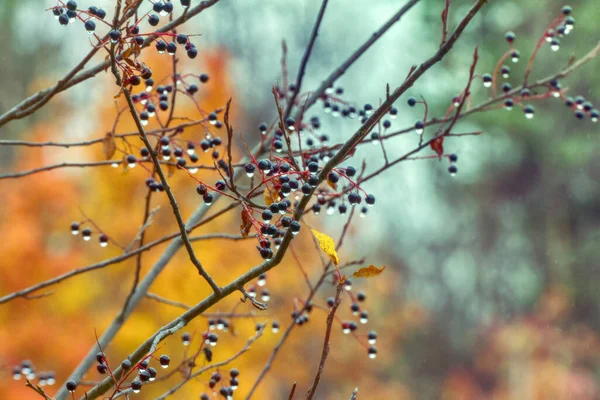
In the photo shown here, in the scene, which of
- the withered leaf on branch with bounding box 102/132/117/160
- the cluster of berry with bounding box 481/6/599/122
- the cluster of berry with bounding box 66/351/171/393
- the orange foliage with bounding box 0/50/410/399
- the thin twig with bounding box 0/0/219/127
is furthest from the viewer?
the orange foliage with bounding box 0/50/410/399

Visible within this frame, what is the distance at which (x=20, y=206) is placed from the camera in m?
6.20

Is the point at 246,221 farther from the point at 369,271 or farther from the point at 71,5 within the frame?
the point at 71,5

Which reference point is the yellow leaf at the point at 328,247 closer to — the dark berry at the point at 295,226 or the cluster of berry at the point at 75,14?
the dark berry at the point at 295,226

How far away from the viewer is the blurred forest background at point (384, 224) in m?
5.90

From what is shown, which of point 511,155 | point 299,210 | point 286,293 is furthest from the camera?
point 511,155

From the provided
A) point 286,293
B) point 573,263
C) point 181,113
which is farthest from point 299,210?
point 573,263

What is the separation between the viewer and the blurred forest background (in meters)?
5.90

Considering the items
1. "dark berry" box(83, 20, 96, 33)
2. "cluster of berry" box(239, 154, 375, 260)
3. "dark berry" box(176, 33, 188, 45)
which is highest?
"dark berry" box(83, 20, 96, 33)

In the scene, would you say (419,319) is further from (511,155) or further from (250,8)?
(250,8)

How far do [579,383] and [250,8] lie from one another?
22.7 feet

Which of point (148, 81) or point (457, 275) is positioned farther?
point (457, 275)

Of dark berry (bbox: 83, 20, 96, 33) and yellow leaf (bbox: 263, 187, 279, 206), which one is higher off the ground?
dark berry (bbox: 83, 20, 96, 33)

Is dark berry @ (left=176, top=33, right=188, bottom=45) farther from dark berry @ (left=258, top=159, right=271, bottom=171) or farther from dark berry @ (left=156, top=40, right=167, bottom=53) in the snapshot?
dark berry @ (left=258, top=159, right=271, bottom=171)

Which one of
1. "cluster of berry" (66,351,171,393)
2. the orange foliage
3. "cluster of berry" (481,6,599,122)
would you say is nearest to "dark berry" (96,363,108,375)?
"cluster of berry" (66,351,171,393)
